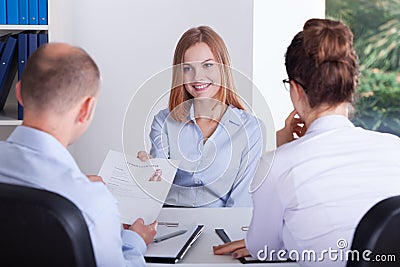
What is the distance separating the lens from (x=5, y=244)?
128 centimetres

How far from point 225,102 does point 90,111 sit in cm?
98

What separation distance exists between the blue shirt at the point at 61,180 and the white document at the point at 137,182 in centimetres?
43

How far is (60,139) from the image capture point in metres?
1.47

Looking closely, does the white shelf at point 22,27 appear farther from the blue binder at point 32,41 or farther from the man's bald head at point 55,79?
the man's bald head at point 55,79

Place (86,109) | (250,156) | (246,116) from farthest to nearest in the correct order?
1. (246,116)
2. (250,156)
3. (86,109)

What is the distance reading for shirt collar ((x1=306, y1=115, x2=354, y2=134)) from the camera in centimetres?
164

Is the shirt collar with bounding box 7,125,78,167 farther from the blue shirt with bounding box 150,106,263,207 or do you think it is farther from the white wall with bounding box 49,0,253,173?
the white wall with bounding box 49,0,253,173

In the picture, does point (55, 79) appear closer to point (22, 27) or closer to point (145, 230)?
point (145, 230)

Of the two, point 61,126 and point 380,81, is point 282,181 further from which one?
point 380,81

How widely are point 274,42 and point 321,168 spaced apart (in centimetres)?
215

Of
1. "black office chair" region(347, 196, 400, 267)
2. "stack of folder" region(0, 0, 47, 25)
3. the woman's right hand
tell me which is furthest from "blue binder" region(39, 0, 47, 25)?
"black office chair" region(347, 196, 400, 267)

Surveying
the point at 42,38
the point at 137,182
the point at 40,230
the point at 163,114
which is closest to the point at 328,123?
the point at 137,182

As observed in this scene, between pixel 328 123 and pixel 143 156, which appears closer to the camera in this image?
pixel 328 123

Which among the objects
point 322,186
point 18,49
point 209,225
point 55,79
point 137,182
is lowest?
point 209,225
